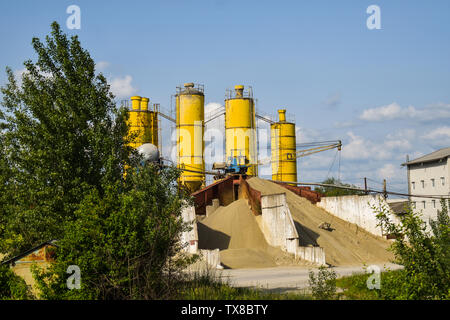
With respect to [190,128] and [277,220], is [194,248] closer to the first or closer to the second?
[277,220]

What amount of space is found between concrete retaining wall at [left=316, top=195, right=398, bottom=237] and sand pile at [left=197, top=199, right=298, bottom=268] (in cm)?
742

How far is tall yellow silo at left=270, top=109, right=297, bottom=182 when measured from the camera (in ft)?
194

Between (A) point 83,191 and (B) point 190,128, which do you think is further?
(B) point 190,128

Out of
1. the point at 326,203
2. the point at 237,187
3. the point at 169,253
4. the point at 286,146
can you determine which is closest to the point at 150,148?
the point at 237,187

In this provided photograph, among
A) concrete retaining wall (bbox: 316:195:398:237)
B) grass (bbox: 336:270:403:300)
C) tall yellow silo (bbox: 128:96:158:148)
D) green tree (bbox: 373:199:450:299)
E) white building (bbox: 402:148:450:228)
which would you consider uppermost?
tall yellow silo (bbox: 128:96:158:148)

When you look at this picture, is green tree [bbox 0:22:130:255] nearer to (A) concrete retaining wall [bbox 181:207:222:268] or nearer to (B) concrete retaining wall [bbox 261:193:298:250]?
(A) concrete retaining wall [bbox 181:207:222:268]

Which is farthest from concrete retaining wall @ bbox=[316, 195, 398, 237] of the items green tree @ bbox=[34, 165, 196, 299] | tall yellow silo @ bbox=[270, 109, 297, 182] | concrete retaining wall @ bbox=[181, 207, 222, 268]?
green tree @ bbox=[34, 165, 196, 299]

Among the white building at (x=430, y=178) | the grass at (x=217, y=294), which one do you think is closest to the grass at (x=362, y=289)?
the grass at (x=217, y=294)

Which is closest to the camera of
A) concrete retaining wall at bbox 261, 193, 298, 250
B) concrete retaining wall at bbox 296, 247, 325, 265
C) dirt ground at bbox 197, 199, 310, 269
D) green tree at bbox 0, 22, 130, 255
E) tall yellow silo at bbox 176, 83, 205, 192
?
green tree at bbox 0, 22, 130, 255

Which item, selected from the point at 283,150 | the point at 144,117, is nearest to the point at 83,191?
the point at 144,117

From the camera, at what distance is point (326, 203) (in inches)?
1617

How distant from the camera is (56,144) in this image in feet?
57.6

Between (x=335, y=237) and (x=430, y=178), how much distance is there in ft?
90.9

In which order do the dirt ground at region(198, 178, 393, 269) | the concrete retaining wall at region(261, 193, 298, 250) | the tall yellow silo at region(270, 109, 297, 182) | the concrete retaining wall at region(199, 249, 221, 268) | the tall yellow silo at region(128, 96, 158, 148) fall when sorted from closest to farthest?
the concrete retaining wall at region(199, 249, 221, 268) < the dirt ground at region(198, 178, 393, 269) < the concrete retaining wall at region(261, 193, 298, 250) < the tall yellow silo at region(128, 96, 158, 148) < the tall yellow silo at region(270, 109, 297, 182)
